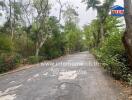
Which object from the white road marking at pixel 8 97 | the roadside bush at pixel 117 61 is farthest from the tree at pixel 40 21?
the white road marking at pixel 8 97

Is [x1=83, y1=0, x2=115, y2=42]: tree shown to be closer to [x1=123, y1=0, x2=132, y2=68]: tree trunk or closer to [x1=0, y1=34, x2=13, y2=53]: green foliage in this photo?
[x1=0, y1=34, x2=13, y2=53]: green foliage

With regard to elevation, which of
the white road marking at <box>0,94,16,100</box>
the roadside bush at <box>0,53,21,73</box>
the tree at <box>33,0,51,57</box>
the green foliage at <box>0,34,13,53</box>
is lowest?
the white road marking at <box>0,94,16,100</box>

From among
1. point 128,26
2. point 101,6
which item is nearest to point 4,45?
point 128,26

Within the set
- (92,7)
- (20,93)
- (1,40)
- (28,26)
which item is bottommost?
(20,93)

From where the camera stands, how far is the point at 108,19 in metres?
39.5

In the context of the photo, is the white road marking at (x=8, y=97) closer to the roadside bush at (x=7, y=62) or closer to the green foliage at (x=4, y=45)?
the roadside bush at (x=7, y=62)

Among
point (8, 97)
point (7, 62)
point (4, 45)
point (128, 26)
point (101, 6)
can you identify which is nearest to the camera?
point (8, 97)

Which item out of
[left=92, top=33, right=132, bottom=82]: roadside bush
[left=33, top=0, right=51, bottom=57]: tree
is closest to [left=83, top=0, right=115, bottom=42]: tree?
[left=33, top=0, right=51, bottom=57]: tree

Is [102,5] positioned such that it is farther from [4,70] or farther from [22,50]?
[4,70]

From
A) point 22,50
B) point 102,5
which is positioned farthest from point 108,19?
point 22,50

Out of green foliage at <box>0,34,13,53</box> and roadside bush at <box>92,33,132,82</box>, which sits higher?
green foliage at <box>0,34,13,53</box>

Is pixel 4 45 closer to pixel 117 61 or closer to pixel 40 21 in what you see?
pixel 40 21

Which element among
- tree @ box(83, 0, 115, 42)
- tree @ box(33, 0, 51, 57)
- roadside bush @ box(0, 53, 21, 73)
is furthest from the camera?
tree @ box(83, 0, 115, 42)

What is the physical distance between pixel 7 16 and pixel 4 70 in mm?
19527
